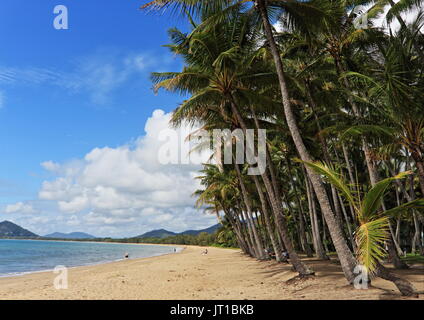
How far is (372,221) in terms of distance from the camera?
16.2 feet

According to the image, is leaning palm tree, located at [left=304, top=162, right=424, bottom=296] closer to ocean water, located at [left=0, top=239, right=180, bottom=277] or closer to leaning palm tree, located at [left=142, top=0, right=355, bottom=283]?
leaning palm tree, located at [left=142, top=0, right=355, bottom=283]

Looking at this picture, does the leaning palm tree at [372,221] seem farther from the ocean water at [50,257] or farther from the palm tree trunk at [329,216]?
the ocean water at [50,257]

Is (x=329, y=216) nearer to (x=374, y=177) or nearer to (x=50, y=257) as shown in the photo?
(x=374, y=177)

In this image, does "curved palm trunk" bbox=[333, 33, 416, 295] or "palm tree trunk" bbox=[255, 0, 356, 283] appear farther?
"palm tree trunk" bbox=[255, 0, 356, 283]

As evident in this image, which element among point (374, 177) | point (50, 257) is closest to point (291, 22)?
point (374, 177)

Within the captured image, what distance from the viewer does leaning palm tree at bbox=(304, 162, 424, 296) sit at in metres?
4.47

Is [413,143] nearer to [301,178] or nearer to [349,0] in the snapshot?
[349,0]

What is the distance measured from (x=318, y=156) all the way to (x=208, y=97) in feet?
33.9

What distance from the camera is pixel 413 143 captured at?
781 cm

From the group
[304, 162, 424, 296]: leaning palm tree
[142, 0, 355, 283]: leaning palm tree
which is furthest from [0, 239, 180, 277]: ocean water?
[304, 162, 424, 296]: leaning palm tree

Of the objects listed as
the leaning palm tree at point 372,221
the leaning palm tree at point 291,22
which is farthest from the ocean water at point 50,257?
the leaning palm tree at point 372,221

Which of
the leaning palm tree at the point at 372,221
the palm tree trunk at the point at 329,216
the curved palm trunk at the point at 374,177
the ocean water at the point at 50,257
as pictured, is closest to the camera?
the leaning palm tree at the point at 372,221

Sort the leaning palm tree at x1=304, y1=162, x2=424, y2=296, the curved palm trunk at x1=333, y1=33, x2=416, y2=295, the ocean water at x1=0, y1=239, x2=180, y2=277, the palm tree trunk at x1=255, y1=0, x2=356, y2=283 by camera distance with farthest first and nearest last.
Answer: the ocean water at x1=0, y1=239, x2=180, y2=277, the palm tree trunk at x1=255, y1=0, x2=356, y2=283, the curved palm trunk at x1=333, y1=33, x2=416, y2=295, the leaning palm tree at x1=304, y1=162, x2=424, y2=296

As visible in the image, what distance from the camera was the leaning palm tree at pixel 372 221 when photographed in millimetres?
4469
